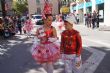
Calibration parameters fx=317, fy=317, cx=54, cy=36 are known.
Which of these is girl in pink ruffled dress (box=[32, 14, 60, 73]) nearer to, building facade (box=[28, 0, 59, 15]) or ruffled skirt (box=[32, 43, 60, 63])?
ruffled skirt (box=[32, 43, 60, 63])

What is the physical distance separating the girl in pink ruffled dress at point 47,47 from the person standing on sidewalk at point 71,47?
559 millimetres

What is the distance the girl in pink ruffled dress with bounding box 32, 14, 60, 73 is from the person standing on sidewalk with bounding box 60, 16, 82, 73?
1.84 feet

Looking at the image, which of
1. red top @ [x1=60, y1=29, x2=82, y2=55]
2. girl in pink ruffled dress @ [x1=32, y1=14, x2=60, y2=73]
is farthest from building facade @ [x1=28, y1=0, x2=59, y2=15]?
red top @ [x1=60, y1=29, x2=82, y2=55]

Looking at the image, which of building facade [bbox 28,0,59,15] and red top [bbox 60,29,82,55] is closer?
red top [bbox 60,29,82,55]

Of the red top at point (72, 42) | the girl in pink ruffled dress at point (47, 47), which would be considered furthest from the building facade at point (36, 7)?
the red top at point (72, 42)

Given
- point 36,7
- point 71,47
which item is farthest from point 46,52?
point 36,7

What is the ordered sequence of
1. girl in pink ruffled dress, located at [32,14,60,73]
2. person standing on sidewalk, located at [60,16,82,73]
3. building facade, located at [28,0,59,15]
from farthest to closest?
building facade, located at [28,0,59,15] < girl in pink ruffled dress, located at [32,14,60,73] < person standing on sidewalk, located at [60,16,82,73]

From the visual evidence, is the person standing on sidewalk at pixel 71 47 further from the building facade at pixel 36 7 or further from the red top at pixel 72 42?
the building facade at pixel 36 7

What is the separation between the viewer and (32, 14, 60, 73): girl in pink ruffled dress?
7.14 metres

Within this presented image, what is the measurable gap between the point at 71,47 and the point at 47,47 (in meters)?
0.77

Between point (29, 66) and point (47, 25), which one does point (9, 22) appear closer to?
point (29, 66)

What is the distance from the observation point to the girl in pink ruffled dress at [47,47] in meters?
7.14

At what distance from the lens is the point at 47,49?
7141 millimetres

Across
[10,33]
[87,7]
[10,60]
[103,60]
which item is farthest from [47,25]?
[87,7]
